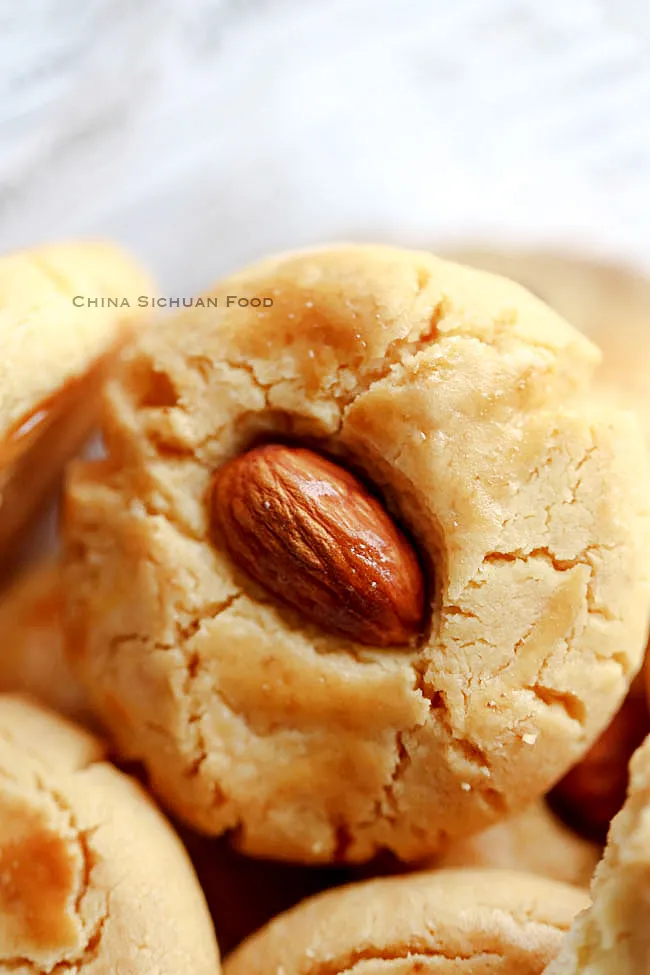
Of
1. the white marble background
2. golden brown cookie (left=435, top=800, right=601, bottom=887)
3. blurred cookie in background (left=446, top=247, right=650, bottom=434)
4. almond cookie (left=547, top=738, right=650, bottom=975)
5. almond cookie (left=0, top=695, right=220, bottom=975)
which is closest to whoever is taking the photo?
almond cookie (left=547, top=738, right=650, bottom=975)

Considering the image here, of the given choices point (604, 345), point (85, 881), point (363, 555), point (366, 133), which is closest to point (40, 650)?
point (85, 881)

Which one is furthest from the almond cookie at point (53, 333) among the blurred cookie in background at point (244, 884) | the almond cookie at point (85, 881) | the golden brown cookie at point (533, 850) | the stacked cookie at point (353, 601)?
the golden brown cookie at point (533, 850)

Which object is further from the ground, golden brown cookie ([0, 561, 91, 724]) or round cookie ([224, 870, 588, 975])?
golden brown cookie ([0, 561, 91, 724])

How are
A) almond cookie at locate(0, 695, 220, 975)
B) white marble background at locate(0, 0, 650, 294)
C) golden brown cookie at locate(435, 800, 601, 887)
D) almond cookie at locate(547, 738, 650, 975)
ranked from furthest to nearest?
white marble background at locate(0, 0, 650, 294)
golden brown cookie at locate(435, 800, 601, 887)
almond cookie at locate(0, 695, 220, 975)
almond cookie at locate(547, 738, 650, 975)

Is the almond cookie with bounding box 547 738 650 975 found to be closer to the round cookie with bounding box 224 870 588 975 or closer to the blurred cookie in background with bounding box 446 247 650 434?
the round cookie with bounding box 224 870 588 975

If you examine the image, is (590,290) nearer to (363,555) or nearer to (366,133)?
(366,133)

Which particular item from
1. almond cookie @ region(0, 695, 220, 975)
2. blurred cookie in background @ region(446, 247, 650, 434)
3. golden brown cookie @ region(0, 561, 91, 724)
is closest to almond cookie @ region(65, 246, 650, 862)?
almond cookie @ region(0, 695, 220, 975)

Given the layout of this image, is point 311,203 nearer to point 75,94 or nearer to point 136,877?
point 75,94
